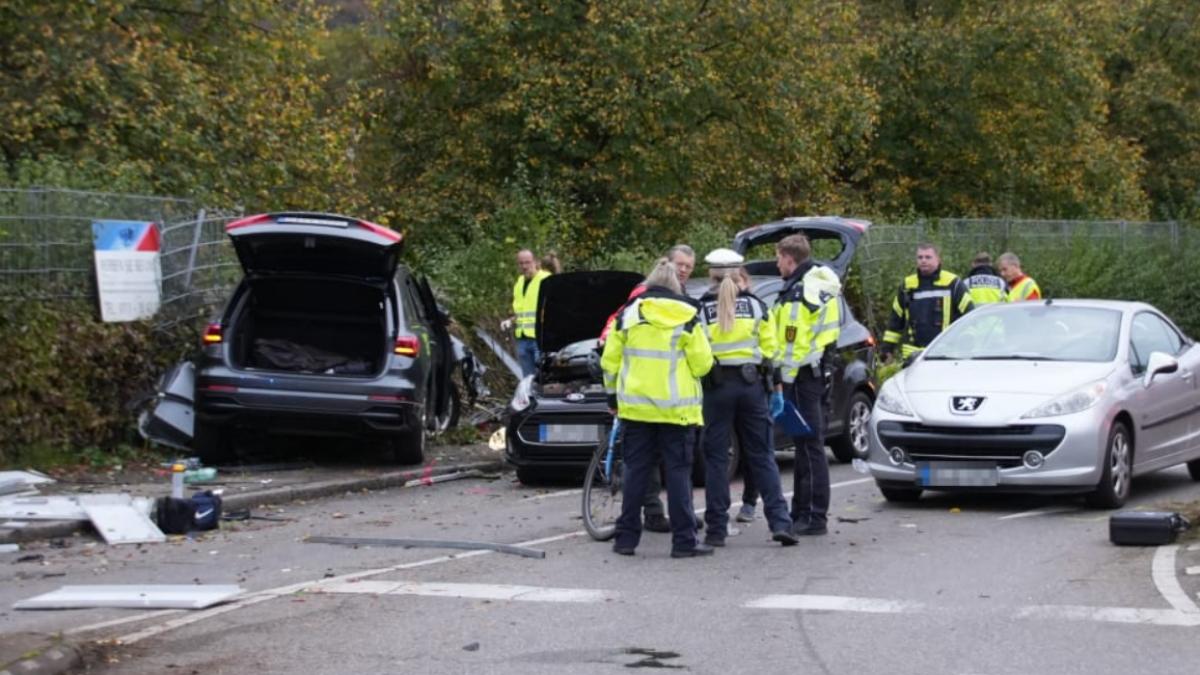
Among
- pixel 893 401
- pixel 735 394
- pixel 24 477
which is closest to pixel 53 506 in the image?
pixel 24 477

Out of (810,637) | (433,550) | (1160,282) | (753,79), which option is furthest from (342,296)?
(1160,282)

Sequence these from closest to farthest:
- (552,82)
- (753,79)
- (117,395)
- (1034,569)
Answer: (1034,569), (117,395), (552,82), (753,79)

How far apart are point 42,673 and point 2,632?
1.20m

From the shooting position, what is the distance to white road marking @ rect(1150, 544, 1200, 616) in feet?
28.6

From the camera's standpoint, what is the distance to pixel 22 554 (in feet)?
35.7

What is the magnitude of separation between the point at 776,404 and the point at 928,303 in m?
6.04

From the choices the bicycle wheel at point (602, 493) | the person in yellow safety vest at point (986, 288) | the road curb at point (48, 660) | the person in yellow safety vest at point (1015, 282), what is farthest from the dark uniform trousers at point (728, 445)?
the person in yellow safety vest at point (1015, 282)

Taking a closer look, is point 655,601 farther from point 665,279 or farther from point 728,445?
point 665,279

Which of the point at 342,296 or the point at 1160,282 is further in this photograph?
the point at 1160,282

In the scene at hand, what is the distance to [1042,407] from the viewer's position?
1230 centimetres

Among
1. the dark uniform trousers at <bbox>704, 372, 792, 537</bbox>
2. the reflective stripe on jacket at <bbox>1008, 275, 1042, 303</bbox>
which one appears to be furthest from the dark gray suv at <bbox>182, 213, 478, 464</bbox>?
the reflective stripe on jacket at <bbox>1008, 275, 1042, 303</bbox>

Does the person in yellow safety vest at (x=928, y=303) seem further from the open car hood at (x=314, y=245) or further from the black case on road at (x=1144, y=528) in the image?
the black case on road at (x=1144, y=528)

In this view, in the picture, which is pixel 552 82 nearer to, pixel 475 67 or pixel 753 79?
pixel 475 67

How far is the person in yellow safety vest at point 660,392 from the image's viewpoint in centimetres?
1046
